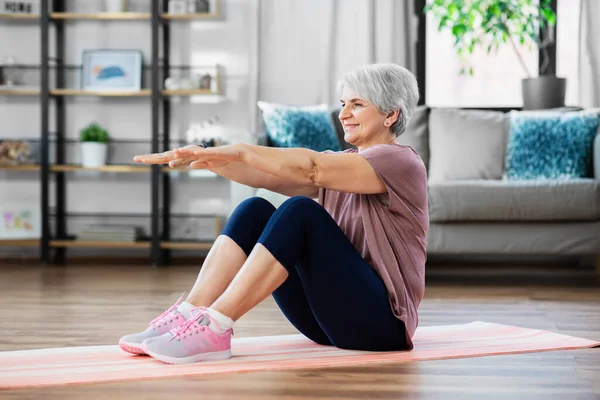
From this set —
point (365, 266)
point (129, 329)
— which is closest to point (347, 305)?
point (365, 266)

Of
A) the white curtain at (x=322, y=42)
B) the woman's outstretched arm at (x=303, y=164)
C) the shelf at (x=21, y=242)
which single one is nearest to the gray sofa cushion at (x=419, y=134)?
the white curtain at (x=322, y=42)

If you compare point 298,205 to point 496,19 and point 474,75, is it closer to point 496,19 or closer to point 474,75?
point 496,19

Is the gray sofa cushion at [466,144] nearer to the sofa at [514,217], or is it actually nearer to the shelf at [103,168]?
the sofa at [514,217]

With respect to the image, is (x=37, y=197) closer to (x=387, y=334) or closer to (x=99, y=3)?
(x=99, y=3)

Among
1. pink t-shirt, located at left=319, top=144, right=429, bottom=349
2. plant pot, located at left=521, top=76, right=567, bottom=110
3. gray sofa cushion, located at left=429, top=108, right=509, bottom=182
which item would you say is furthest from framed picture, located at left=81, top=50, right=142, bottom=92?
pink t-shirt, located at left=319, top=144, right=429, bottom=349

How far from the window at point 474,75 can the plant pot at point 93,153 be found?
1.95 meters

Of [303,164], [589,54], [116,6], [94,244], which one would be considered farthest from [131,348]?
[589,54]

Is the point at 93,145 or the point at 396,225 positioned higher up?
the point at 93,145

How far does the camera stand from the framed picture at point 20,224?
16.9 ft

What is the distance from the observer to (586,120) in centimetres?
429

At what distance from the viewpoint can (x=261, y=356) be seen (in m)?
2.11

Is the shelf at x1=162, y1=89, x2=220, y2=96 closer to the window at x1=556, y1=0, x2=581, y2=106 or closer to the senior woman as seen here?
the window at x1=556, y1=0, x2=581, y2=106

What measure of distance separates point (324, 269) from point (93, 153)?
10.7 feet

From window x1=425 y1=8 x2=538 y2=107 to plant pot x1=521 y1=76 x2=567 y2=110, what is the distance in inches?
19.5
